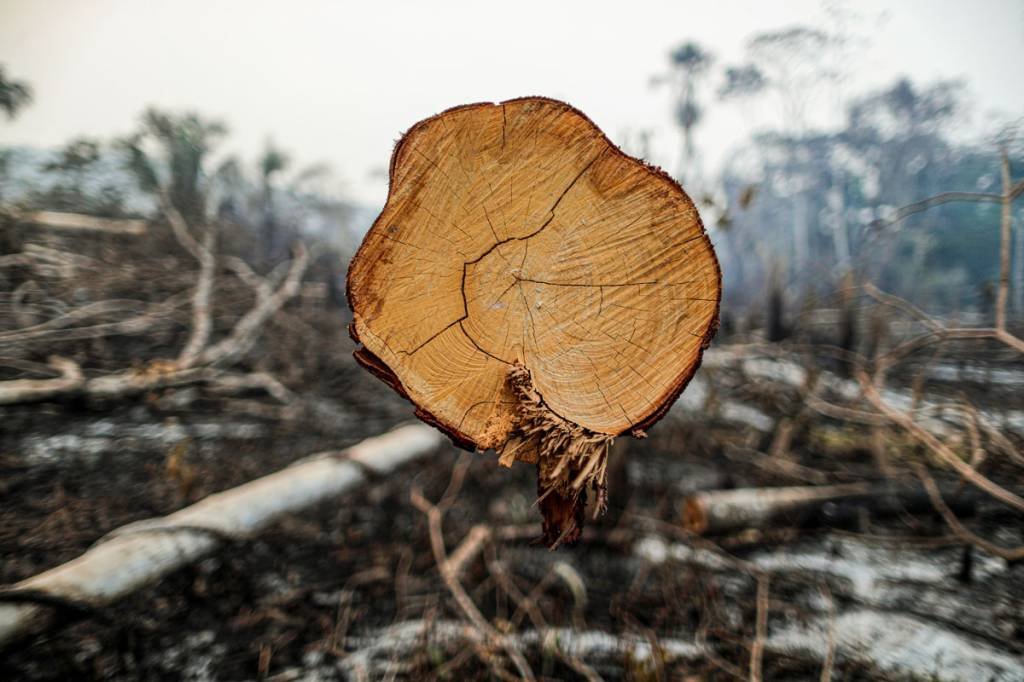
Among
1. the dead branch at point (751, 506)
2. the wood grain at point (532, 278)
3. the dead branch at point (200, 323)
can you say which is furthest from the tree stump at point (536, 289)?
the dead branch at point (200, 323)

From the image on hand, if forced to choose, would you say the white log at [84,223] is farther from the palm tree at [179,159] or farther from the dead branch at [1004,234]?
the dead branch at [1004,234]

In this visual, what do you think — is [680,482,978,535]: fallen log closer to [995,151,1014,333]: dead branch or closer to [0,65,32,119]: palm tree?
[995,151,1014,333]: dead branch

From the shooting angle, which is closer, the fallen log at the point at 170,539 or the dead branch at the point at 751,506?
the fallen log at the point at 170,539

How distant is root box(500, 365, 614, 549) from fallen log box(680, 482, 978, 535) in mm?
2171

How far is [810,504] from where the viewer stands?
304cm

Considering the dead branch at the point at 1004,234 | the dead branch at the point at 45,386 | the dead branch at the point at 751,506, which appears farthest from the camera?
the dead branch at the point at 45,386

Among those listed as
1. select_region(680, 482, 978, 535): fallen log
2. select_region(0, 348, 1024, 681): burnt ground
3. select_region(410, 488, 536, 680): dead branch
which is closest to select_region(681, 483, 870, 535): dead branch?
select_region(680, 482, 978, 535): fallen log

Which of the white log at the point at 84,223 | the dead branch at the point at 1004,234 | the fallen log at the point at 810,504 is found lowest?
the fallen log at the point at 810,504

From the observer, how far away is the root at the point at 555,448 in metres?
1.05

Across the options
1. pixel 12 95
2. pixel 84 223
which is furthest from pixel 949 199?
pixel 12 95

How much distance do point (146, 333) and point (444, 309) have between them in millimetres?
5062

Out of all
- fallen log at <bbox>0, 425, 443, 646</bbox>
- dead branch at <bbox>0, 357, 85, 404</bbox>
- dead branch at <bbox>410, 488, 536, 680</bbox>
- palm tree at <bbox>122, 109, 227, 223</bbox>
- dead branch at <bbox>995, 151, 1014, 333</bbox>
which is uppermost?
palm tree at <bbox>122, 109, 227, 223</bbox>

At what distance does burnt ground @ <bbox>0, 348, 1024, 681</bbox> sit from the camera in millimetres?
1957

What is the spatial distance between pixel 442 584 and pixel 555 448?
191 cm
